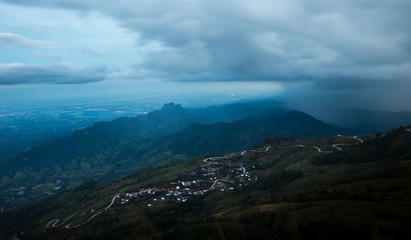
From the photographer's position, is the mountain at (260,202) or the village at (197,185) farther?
the village at (197,185)

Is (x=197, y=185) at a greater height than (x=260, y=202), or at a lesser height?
lesser

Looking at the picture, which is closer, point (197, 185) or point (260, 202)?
point (260, 202)

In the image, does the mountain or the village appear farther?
the village

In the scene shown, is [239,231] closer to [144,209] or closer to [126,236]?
[126,236]

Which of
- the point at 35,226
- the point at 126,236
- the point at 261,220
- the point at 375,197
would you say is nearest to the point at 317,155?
the point at 375,197

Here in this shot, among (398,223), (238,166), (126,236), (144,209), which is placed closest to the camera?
(398,223)

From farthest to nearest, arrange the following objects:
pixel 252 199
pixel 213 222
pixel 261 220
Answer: pixel 252 199 < pixel 213 222 < pixel 261 220

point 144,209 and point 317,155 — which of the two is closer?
point 144,209

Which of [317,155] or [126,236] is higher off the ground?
[317,155]
